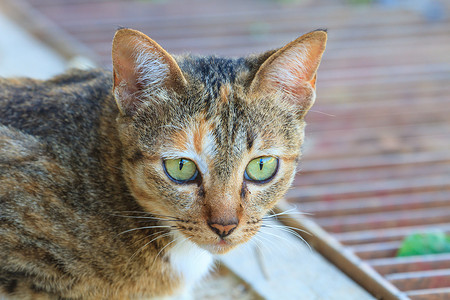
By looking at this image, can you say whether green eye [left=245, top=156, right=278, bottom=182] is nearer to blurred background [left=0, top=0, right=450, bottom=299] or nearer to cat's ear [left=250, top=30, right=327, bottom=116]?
cat's ear [left=250, top=30, right=327, bottom=116]

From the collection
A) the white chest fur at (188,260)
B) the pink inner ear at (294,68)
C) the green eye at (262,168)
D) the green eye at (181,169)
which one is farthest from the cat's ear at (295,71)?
the white chest fur at (188,260)

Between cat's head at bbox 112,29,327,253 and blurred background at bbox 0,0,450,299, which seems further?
blurred background at bbox 0,0,450,299

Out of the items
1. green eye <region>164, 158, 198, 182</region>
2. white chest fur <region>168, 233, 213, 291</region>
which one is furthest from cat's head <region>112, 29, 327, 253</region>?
white chest fur <region>168, 233, 213, 291</region>

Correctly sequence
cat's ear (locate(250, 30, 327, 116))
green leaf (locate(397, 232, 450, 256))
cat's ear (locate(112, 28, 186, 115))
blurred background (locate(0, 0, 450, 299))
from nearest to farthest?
1. cat's ear (locate(112, 28, 186, 115))
2. cat's ear (locate(250, 30, 327, 116))
3. green leaf (locate(397, 232, 450, 256))
4. blurred background (locate(0, 0, 450, 299))

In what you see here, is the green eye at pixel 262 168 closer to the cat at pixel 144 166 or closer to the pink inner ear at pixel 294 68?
the cat at pixel 144 166

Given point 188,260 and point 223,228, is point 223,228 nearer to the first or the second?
point 223,228

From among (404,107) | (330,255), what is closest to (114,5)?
(404,107)
